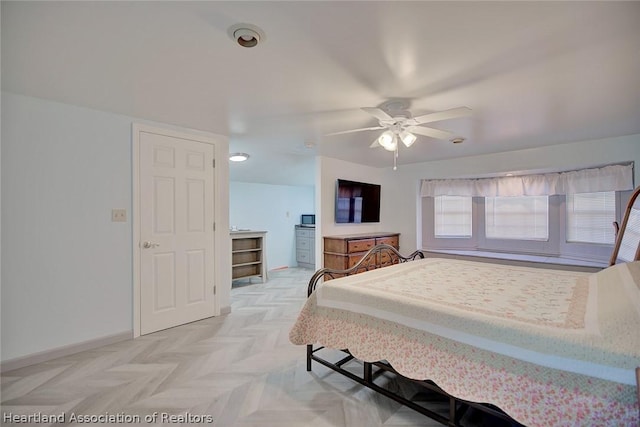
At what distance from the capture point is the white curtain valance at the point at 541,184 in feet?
11.6

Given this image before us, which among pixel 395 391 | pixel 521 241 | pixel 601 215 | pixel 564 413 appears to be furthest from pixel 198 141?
pixel 601 215

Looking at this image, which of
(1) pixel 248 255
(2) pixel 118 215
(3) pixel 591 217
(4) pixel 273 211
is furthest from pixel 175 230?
(3) pixel 591 217

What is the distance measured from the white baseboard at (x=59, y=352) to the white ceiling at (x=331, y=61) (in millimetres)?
2060

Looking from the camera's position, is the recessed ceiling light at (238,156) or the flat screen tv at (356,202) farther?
the flat screen tv at (356,202)

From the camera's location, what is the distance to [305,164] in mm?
5148

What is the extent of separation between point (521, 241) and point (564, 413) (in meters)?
3.99

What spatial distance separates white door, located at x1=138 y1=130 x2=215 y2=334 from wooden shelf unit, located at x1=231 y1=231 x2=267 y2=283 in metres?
1.49

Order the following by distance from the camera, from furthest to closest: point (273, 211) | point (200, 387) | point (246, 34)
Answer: point (273, 211) < point (200, 387) < point (246, 34)

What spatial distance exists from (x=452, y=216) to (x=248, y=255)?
3.62 m

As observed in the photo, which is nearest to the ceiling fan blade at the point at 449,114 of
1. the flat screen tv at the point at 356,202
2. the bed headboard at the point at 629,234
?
the bed headboard at the point at 629,234

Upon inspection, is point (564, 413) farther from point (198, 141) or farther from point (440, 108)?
point (198, 141)

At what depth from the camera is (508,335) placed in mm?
1317

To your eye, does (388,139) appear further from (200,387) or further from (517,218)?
(517,218)

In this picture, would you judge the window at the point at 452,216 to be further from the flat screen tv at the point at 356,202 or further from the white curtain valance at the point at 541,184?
the flat screen tv at the point at 356,202
